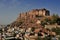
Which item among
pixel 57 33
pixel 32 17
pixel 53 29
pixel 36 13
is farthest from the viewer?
pixel 36 13

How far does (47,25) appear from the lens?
39.8 m

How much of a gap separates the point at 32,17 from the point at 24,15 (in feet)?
20.3

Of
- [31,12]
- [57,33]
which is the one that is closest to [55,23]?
[57,33]

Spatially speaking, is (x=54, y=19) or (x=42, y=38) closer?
(x=42, y=38)

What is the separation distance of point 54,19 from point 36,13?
42.5 feet

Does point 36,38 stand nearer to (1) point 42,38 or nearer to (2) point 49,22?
(1) point 42,38

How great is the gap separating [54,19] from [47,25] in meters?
4.81

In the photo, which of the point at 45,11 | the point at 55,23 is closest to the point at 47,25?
the point at 55,23

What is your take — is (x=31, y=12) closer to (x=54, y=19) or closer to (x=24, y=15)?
(x=24, y=15)

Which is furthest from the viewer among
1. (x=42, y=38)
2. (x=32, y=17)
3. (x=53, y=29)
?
(x=32, y=17)

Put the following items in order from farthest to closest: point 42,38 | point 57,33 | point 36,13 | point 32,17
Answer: point 36,13, point 32,17, point 57,33, point 42,38

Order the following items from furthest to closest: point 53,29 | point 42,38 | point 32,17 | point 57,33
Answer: point 32,17
point 53,29
point 57,33
point 42,38

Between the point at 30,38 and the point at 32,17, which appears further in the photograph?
the point at 32,17

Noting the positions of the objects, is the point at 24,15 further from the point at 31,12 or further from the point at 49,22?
the point at 49,22
